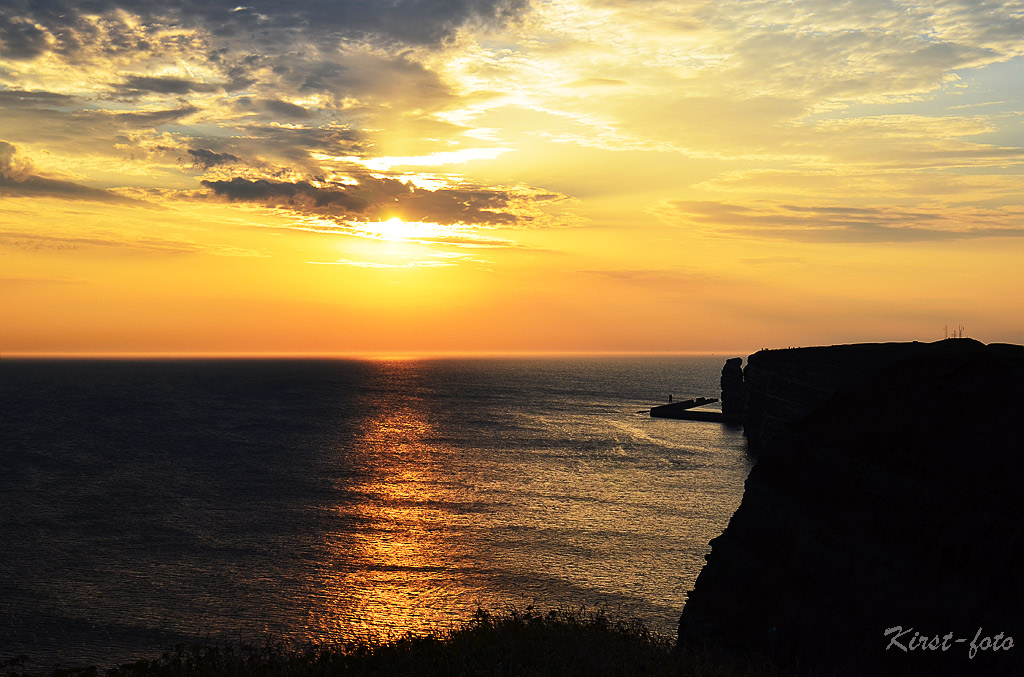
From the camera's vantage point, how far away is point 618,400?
192 metres

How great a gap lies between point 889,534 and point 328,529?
43.1 m

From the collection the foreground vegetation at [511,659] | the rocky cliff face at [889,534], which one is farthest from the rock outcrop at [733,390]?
the foreground vegetation at [511,659]

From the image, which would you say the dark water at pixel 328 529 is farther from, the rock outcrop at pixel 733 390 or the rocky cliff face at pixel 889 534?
the rock outcrop at pixel 733 390

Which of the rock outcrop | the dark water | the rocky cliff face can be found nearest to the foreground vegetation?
the rocky cliff face

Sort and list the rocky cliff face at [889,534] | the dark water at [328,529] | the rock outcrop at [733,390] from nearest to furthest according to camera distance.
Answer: the rocky cliff face at [889,534] < the dark water at [328,529] < the rock outcrop at [733,390]

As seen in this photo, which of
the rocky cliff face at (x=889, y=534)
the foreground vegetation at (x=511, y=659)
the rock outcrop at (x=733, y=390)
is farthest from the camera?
the rock outcrop at (x=733, y=390)

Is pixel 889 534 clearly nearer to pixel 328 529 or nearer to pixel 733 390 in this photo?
pixel 328 529

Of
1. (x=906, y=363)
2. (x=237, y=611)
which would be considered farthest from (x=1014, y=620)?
(x=237, y=611)

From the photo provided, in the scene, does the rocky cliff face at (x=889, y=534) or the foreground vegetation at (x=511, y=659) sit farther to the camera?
the rocky cliff face at (x=889, y=534)

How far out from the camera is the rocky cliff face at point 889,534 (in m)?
17.1

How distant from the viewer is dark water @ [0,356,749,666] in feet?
120

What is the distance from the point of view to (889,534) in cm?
1922

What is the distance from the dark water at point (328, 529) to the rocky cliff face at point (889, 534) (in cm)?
1392

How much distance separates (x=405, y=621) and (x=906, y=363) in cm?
2605
